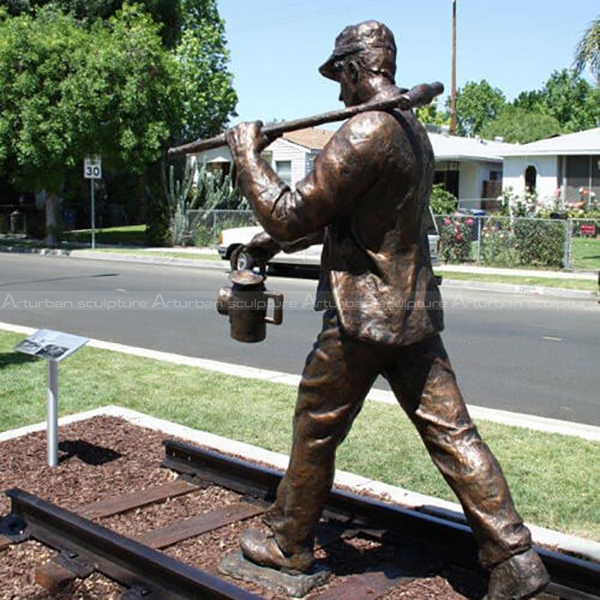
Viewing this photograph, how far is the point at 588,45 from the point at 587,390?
14.4 m

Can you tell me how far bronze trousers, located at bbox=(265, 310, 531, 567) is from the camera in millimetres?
3138

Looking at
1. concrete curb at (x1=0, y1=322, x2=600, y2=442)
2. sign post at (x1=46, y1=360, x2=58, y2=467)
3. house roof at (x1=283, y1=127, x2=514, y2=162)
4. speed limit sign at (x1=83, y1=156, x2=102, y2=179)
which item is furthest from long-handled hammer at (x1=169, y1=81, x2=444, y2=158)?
house roof at (x1=283, y1=127, x2=514, y2=162)

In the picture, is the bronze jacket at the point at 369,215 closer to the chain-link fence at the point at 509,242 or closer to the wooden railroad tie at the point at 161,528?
the wooden railroad tie at the point at 161,528

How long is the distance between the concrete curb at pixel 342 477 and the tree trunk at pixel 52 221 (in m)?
Answer: 20.3

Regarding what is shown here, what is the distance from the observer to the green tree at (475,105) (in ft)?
311

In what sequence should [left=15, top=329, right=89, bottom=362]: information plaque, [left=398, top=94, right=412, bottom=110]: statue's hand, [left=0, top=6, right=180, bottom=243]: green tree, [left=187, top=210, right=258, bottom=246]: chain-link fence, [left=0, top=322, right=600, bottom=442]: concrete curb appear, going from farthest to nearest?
[left=187, top=210, right=258, bottom=246]: chain-link fence
[left=0, top=6, right=180, bottom=243]: green tree
[left=0, top=322, right=600, bottom=442]: concrete curb
[left=15, top=329, right=89, bottom=362]: information plaque
[left=398, top=94, right=412, bottom=110]: statue's hand

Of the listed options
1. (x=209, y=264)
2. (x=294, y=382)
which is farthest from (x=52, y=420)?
(x=209, y=264)

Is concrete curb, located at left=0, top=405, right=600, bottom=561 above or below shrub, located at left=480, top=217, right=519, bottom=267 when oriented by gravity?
below

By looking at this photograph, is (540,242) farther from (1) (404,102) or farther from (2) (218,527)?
(1) (404,102)

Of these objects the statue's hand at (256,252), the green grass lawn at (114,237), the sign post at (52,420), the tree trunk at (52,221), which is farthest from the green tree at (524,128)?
the statue's hand at (256,252)

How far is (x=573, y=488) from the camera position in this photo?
4.80m

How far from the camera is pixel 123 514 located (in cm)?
450

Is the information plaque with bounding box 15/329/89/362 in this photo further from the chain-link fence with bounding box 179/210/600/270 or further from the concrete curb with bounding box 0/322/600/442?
the chain-link fence with bounding box 179/210/600/270

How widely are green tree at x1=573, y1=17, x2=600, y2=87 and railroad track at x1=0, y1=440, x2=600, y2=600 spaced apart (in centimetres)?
1772
